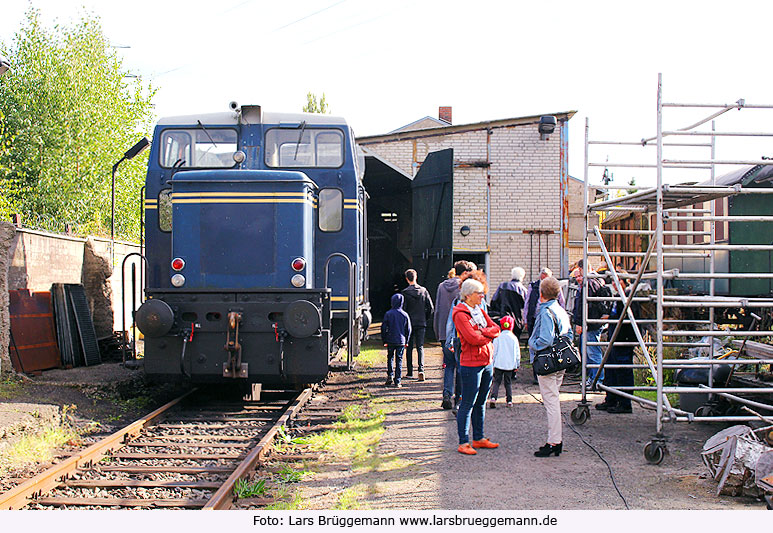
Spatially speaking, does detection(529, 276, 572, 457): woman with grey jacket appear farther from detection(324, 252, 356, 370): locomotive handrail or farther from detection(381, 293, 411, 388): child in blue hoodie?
detection(381, 293, 411, 388): child in blue hoodie

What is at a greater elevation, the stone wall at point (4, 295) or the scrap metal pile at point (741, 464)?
the stone wall at point (4, 295)

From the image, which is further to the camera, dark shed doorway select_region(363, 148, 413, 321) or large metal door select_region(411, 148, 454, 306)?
dark shed doorway select_region(363, 148, 413, 321)

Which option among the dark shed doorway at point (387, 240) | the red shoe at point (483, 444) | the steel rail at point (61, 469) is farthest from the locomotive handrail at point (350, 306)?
the dark shed doorway at point (387, 240)

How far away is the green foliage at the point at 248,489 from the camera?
4.82m

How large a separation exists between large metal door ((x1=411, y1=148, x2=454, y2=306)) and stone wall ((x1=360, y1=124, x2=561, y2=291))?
572 millimetres

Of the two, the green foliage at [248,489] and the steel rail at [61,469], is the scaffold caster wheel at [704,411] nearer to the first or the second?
the green foliage at [248,489]

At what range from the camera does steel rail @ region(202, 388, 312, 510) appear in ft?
14.7

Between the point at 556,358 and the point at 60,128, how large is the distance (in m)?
21.4

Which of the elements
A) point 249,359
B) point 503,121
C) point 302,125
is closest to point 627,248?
point 503,121

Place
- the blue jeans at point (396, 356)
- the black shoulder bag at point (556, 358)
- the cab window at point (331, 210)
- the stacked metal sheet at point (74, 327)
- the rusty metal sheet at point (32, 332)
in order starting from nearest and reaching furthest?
the black shoulder bag at point (556, 358) → the cab window at point (331, 210) → the rusty metal sheet at point (32, 332) → the blue jeans at point (396, 356) → the stacked metal sheet at point (74, 327)

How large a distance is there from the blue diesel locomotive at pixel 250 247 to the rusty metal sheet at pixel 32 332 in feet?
8.66

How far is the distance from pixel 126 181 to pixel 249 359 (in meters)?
20.1

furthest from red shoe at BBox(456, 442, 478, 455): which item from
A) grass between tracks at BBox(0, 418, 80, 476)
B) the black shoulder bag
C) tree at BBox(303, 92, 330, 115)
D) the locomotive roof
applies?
tree at BBox(303, 92, 330, 115)
